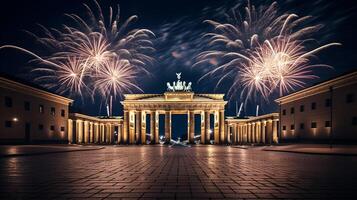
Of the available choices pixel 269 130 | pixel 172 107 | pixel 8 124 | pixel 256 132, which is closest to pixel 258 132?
pixel 256 132

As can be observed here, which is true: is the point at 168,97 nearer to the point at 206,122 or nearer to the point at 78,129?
the point at 206,122

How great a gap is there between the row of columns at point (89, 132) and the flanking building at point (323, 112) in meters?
50.2

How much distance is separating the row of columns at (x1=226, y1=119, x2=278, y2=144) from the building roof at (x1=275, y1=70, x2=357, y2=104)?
1883cm

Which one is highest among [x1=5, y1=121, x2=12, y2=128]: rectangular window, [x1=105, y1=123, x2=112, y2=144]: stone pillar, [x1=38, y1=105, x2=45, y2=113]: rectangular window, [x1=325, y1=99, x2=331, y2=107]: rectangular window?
[x1=325, y1=99, x2=331, y2=107]: rectangular window

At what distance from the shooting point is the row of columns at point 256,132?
80.7 m

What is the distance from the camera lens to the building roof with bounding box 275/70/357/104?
130 ft

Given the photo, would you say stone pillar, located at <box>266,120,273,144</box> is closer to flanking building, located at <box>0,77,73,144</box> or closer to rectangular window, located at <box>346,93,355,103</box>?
rectangular window, located at <box>346,93,355,103</box>

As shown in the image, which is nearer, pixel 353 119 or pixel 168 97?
pixel 353 119

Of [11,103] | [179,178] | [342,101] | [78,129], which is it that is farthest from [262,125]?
[179,178]

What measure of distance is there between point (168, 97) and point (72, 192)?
83743 millimetres

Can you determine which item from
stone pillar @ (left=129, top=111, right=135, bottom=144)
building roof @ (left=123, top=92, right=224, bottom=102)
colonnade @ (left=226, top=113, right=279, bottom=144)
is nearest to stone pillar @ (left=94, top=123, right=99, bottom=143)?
stone pillar @ (left=129, top=111, right=135, bottom=144)

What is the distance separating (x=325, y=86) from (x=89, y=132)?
6722 cm

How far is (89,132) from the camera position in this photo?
90.6m

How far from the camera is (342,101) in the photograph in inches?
1641
